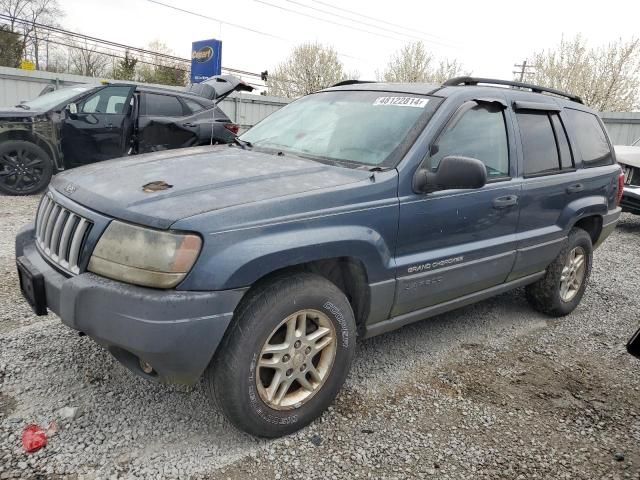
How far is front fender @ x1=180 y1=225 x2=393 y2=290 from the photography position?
2.01 meters

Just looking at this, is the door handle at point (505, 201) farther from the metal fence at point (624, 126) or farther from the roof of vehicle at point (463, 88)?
the metal fence at point (624, 126)

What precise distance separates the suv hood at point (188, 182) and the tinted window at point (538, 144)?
156 cm

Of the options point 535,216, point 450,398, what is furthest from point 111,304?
point 535,216

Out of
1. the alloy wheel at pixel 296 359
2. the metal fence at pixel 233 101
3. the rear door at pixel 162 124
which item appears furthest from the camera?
the metal fence at pixel 233 101

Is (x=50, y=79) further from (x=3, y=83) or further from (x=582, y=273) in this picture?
(x=582, y=273)

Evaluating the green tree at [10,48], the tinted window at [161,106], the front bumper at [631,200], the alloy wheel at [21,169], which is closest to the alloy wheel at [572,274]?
the front bumper at [631,200]

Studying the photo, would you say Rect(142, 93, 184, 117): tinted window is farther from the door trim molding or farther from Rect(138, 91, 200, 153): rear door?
the door trim molding

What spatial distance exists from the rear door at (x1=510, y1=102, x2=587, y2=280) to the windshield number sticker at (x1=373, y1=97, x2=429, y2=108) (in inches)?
35.0

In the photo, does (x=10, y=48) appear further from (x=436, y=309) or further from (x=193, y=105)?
(x=436, y=309)

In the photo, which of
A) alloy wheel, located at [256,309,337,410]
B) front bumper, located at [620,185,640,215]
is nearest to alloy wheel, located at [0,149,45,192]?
alloy wheel, located at [256,309,337,410]

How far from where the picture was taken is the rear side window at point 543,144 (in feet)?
11.7

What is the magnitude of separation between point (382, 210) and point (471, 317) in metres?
2.02

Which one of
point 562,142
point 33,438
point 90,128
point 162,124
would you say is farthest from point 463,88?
point 90,128

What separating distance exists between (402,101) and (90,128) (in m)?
6.01
